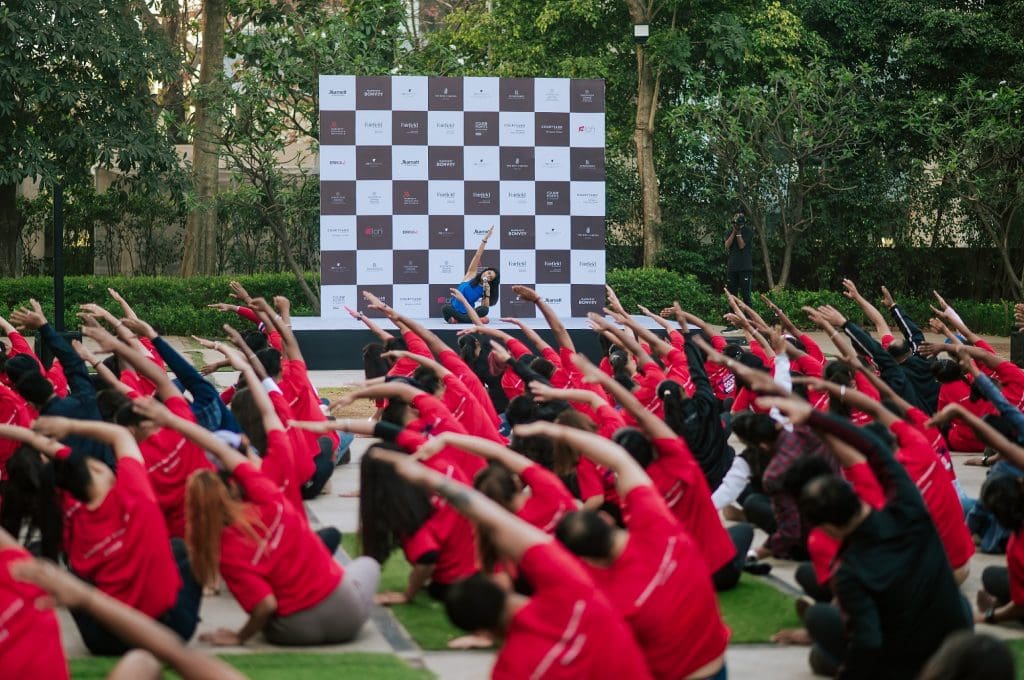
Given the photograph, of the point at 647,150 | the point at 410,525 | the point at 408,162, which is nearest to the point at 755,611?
the point at 410,525

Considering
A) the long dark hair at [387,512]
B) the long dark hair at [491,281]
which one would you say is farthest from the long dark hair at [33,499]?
the long dark hair at [491,281]

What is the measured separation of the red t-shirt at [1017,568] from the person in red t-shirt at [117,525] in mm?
2913

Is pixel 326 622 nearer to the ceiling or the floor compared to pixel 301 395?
nearer to the floor

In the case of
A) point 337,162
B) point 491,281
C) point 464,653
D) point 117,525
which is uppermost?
point 337,162

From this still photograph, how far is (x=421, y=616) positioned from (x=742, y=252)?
1143cm

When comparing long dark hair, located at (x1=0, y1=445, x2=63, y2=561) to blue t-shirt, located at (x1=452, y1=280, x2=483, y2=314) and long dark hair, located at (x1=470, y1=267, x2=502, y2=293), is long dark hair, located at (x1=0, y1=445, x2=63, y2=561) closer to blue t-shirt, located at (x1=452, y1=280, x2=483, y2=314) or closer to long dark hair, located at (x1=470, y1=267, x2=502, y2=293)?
blue t-shirt, located at (x1=452, y1=280, x2=483, y2=314)

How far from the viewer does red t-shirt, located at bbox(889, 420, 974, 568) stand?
4641 mm

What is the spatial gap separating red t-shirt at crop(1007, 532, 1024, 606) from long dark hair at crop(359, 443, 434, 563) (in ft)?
6.95

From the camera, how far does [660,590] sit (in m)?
3.24

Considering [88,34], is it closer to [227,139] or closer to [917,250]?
[227,139]

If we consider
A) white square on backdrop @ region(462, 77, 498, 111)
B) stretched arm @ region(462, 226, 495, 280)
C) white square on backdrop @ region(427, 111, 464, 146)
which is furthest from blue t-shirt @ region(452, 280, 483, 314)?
white square on backdrop @ region(462, 77, 498, 111)

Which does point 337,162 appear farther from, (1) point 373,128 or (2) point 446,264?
(2) point 446,264

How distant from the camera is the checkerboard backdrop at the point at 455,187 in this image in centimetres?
1389

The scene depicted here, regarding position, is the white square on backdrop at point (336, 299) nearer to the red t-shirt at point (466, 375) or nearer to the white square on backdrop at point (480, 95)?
the white square on backdrop at point (480, 95)
